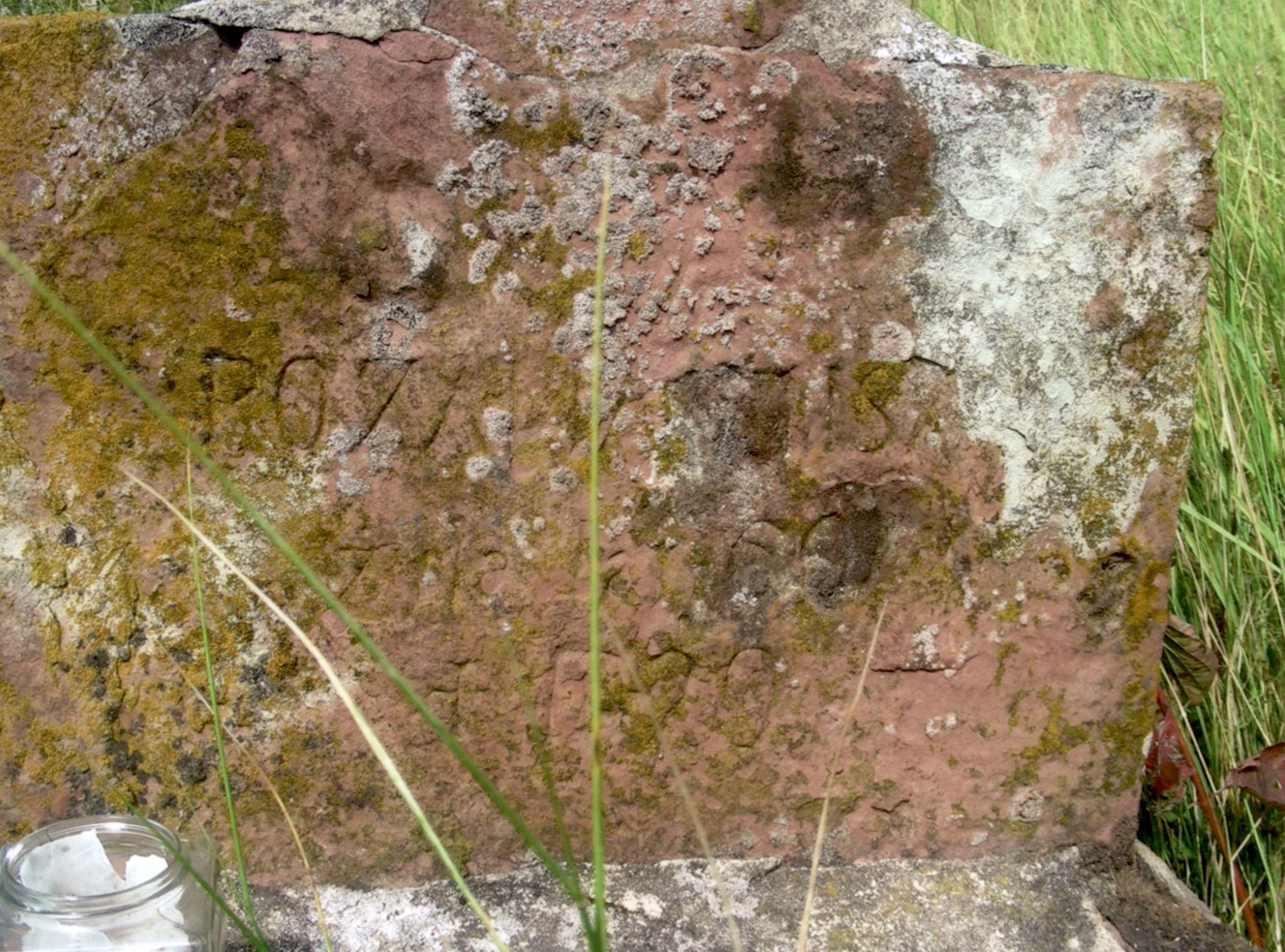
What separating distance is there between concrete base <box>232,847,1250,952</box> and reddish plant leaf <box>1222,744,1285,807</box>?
0.21 meters

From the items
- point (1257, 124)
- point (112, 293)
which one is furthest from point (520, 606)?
point (1257, 124)

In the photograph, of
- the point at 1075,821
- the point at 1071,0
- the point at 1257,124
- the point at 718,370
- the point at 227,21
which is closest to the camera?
the point at 227,21

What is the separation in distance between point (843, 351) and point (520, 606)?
48 cm

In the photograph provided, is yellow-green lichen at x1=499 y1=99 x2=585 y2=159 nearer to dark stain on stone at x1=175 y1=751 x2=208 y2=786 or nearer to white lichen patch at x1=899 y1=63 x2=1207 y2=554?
white lichen patch at x1=899 y1=63 x2=1207 y2=554

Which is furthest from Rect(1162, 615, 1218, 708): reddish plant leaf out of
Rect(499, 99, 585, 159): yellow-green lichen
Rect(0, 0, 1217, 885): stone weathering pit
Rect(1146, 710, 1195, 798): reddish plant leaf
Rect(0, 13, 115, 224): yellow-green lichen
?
Rect(0, 13, 115, 224): yellow-green lichen

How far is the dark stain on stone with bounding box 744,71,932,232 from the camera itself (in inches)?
50.0

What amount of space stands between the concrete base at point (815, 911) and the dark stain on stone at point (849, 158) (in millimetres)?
795

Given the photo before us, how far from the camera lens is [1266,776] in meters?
1.53

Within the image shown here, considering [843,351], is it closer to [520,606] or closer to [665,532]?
[665,532]

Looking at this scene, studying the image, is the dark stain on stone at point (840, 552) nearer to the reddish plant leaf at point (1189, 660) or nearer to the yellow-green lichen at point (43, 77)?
the reddish plant leaf at point (1189, 660)

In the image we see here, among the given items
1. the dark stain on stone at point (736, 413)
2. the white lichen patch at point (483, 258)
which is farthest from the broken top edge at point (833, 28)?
the dark stain on stone at point (736, 413)

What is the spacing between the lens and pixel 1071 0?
9.54ft

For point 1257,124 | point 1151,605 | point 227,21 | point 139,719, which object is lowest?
point 1151,605

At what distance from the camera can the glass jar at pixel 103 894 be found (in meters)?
1.08
